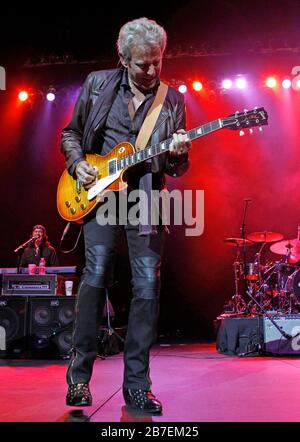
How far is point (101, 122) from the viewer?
279 centimetres

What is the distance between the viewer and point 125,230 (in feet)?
9.16

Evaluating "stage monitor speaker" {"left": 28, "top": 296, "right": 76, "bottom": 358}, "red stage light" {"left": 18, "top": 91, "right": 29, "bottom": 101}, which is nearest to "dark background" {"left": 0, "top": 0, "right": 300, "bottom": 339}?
"red stage light" {"left": 18, "top": 91, "right": 29, "bottom": 101}

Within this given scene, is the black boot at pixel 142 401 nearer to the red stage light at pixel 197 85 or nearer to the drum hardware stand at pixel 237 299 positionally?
the drum hardware stand at pixel 237 299

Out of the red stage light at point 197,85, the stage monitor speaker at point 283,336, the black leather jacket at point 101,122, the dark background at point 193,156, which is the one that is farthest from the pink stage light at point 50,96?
the black leather jacket at point 101,122

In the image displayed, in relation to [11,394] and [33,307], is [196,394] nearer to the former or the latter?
[11,394]

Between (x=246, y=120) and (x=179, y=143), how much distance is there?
48 cm

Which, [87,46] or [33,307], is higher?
[87,46]

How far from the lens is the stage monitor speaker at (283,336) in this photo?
6266 mm

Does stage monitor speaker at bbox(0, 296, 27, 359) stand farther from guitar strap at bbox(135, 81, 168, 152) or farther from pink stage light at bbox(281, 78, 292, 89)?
pink stage light at bbox(281, 78, 292, 89)

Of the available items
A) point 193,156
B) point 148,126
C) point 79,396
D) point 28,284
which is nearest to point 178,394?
point 79,396

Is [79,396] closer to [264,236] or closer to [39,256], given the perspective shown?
[39,256]

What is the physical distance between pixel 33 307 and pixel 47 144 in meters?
4.55

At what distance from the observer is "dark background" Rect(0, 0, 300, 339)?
8.70 metres
